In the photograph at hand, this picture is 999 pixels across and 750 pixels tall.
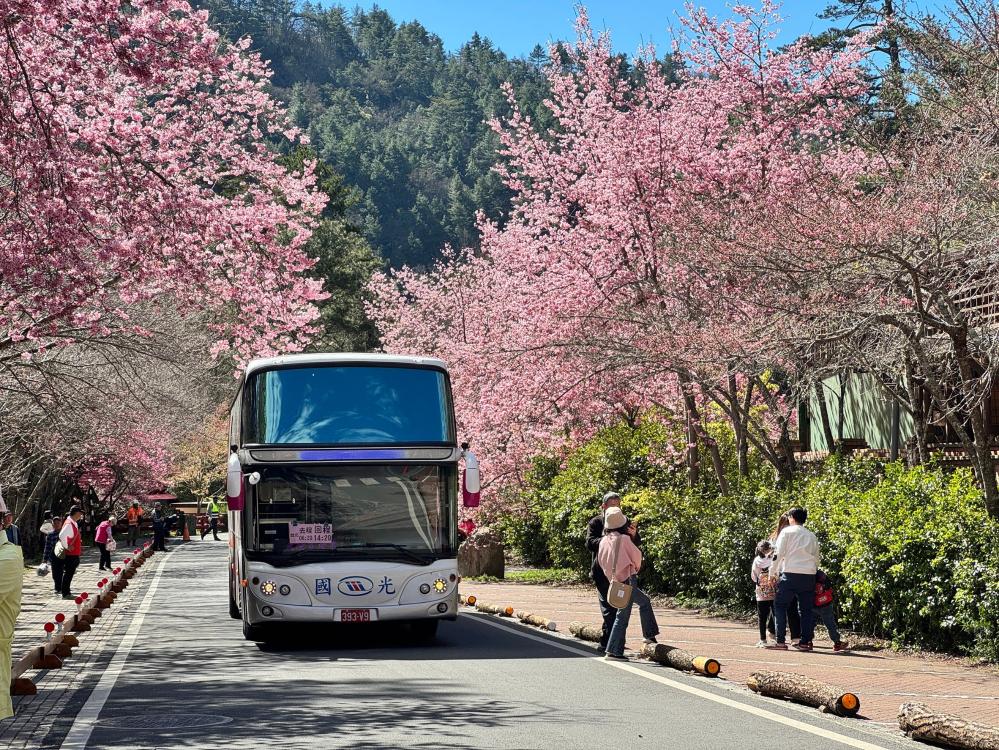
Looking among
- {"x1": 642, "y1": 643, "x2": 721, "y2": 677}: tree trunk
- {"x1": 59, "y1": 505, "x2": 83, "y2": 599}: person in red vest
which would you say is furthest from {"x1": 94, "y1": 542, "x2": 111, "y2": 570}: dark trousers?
{"x1": 642, "y1": 643, "x2": 721, "y2": 677}: tree trunk

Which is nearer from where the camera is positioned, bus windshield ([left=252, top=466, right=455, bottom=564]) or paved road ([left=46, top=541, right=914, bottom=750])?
paved road ([left=46, top=541, right=914, bottom=750])

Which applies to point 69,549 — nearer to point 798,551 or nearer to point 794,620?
point 794,620

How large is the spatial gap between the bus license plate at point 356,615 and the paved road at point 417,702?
0.41 meters

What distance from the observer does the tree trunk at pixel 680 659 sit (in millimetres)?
12977

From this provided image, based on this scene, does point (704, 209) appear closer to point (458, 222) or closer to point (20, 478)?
point (20, 478)

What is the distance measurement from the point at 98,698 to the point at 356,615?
14.1 ft

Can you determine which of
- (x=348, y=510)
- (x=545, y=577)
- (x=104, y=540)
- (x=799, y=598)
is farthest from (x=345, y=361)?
(x=104, y=540)

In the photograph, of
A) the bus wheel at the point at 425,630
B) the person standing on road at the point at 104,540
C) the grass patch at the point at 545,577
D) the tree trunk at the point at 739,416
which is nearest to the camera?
the bus wheel at the point at 425,630

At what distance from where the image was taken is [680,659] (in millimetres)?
13609

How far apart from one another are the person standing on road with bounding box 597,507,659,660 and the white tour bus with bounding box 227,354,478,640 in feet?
5.52

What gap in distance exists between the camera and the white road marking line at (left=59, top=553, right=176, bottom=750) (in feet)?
31.2

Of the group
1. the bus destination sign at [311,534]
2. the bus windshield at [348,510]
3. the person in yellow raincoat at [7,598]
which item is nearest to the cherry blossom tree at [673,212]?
the bus windshield at [348,510]

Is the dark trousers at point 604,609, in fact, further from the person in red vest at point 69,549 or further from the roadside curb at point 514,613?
the person in red vest at point 69,549

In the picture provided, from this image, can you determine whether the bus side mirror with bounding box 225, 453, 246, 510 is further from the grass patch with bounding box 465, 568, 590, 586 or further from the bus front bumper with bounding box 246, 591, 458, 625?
the grass patch with bounding box 465, 568, 590, 586
